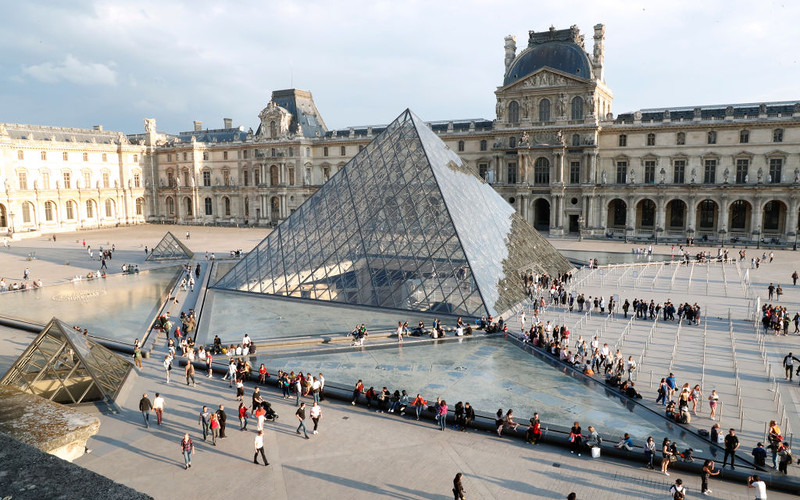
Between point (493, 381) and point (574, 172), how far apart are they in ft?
116

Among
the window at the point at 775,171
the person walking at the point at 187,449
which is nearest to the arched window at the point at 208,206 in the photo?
the window at the point at 775,171

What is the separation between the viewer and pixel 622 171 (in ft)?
147

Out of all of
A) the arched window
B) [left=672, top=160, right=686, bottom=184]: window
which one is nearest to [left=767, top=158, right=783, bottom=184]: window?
[left=672, top=160, right=686, bottom=184]: window

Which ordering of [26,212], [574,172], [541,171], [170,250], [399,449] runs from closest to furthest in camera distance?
[399,449]
[170,250]
[574,172]
[541,171]
[26,212]

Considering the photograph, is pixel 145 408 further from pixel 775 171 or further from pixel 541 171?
pixel 775 171

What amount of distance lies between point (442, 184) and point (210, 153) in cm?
4533

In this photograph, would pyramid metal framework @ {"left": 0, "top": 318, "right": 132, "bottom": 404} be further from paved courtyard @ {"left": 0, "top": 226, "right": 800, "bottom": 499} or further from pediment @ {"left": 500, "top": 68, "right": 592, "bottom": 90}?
pediment @ {"left": 500, "top": 68, "right": 592, "bottom": 90}

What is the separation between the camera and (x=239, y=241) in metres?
44.7

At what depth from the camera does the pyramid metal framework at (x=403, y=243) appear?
20.5 m

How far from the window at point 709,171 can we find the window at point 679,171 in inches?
55.8

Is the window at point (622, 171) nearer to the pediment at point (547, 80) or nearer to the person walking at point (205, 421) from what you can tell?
the pediment at point (547, 80)

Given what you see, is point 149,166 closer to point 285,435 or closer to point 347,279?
point 347,279

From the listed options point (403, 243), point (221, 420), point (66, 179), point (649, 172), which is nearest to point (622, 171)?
point (649, 172)

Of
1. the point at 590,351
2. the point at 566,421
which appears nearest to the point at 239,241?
the point at 590,351
